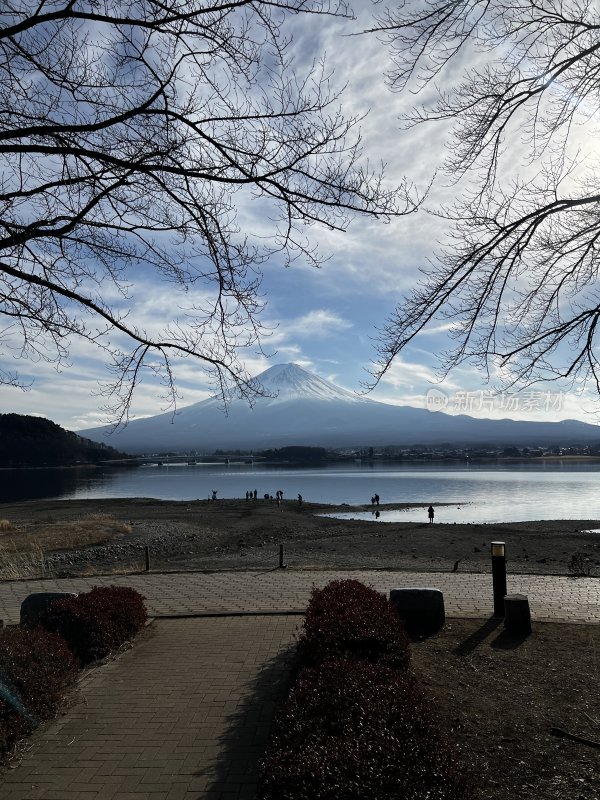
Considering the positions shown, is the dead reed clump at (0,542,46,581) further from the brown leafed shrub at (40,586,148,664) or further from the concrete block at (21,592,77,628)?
the brown leafed shrub at (40,586,148,664)

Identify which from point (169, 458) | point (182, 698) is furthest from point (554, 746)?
point (169, 458)

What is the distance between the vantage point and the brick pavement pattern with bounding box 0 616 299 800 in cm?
407

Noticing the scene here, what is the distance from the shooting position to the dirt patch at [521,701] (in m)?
3.99

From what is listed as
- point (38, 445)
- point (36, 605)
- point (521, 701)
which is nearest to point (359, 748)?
point (521, 701)

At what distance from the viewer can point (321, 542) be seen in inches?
1120

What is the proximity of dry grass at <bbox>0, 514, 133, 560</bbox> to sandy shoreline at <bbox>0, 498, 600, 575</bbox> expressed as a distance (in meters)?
1.14

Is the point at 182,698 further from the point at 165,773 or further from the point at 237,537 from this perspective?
the point at 237,537

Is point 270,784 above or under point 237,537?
above

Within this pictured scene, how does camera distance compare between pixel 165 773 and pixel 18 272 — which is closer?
pixel 165 773

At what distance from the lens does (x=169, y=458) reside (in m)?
176

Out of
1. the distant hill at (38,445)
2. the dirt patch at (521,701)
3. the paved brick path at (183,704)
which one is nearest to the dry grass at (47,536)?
the paved brick path at (183,704)

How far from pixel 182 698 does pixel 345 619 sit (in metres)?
1.65

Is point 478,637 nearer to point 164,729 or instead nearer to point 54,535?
point 164,729

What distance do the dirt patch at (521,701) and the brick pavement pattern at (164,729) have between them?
152 centimetres
